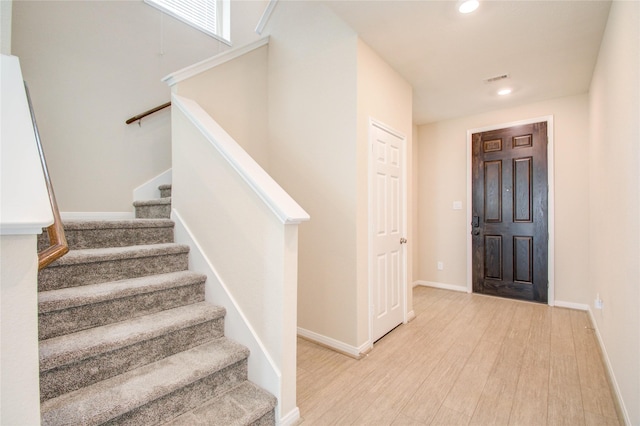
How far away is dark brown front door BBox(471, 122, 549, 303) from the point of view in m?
3.60

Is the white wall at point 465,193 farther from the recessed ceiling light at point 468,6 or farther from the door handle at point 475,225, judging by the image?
the recessed ceiling light at point 468,6

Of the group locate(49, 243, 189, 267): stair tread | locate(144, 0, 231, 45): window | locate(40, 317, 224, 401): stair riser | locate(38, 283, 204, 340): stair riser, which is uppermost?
locate(144, 0, 231, 45): window

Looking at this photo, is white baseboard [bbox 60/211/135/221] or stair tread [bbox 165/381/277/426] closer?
stair tread [bbox 165/381/277/426]

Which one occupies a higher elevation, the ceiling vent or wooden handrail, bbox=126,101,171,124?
the ceiling vent

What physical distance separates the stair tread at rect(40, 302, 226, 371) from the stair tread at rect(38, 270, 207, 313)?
0.47 feet

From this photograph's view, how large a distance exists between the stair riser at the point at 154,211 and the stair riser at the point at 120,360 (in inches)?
45.6

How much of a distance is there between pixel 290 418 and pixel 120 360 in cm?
91

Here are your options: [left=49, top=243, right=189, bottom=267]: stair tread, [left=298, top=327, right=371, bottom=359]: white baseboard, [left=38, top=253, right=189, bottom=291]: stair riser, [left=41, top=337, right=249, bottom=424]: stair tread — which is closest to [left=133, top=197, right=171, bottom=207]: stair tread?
[left=49, top=243, right=189, bottom=267]: stair tread

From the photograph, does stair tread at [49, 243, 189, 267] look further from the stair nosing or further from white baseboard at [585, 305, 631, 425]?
white baseboard at [585, 305, 631, 425]

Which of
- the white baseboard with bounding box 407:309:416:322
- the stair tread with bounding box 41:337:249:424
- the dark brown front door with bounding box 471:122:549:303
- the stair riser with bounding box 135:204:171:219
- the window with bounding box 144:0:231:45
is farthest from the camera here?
the dark brown front door with bounding box 471:122:549:303

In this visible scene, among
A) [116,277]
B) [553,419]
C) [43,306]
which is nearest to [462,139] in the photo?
[553,419]

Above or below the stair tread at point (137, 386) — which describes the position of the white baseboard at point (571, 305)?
below

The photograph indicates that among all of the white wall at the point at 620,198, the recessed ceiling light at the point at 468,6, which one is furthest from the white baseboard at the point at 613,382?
the recessed ceiling light at the point at 468,6

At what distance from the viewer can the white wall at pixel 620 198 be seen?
1.47 m
